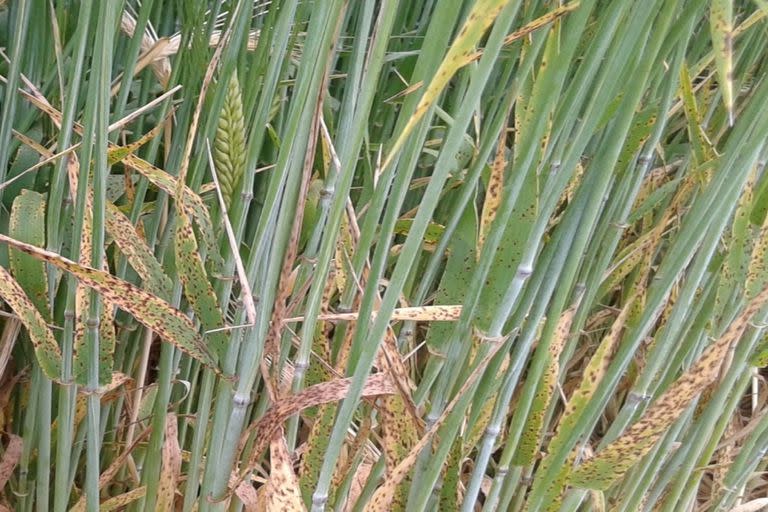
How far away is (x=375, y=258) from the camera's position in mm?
427

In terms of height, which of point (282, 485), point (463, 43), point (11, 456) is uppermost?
point (463, 43)

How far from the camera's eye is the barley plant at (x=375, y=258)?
A: 428 millimetres

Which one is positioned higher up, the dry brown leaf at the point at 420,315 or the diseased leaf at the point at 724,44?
the diseased leaf at the point at 724,44

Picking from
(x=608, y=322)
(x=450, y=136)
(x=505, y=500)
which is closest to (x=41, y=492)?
(x=505, y=500)

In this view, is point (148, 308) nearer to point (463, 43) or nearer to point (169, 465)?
point (169, 465)

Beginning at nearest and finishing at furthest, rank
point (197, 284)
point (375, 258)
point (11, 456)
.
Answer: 1. point (375, 258)
2. point (197, 284)
3. point (11, 456)

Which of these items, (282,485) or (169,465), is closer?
(282,485)

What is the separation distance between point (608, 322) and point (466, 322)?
593 mm

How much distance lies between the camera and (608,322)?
3.42ft

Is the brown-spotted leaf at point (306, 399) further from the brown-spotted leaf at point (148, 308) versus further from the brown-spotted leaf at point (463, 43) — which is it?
the brown-spotted leaf at point (463, 43)

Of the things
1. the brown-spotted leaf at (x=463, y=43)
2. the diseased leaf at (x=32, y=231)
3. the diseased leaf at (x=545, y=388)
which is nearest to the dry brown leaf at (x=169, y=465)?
the diseased leaf at (x=32, y=231)

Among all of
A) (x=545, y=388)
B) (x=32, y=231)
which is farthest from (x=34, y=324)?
(x=545, y=388)

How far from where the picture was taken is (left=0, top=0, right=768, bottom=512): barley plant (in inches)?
16.9

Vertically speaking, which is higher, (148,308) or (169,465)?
(148,308)
